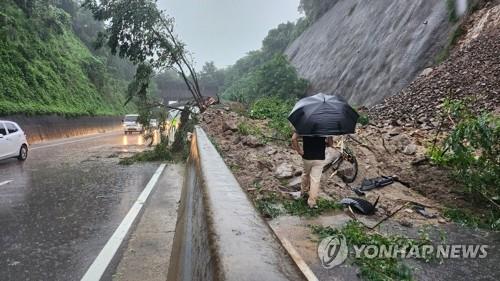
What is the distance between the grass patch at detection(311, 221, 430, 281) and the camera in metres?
3.95

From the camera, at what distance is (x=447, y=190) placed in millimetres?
7910

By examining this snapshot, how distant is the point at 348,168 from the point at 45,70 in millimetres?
30923

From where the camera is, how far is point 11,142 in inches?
552

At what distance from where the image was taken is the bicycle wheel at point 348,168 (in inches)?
358

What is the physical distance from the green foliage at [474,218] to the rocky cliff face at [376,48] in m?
14.5

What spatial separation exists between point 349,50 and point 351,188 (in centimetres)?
2395

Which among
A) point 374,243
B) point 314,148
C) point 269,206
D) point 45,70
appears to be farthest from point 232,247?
point 45,70

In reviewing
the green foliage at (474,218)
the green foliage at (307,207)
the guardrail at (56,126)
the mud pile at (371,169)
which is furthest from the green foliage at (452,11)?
the guardrail at (56,126)

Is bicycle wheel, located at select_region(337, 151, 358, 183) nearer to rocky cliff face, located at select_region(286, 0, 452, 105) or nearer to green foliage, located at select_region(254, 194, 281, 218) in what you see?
green foliage, located at select_region(254, 194, 281, 218)

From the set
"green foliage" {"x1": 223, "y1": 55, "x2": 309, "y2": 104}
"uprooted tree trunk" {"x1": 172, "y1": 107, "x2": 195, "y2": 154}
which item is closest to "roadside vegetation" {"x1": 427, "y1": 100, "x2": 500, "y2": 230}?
"uprooted tree trunk" {"x1": 172, "y1": 107, "x2": 195, "y2": 154}

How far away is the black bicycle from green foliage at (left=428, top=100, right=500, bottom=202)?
7.03 feet

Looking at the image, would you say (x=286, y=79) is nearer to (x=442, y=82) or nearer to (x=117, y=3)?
(x=117, y=3)

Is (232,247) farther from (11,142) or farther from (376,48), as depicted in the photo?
(376,48)

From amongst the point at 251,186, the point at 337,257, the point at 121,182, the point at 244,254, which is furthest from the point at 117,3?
the point at 244,254
